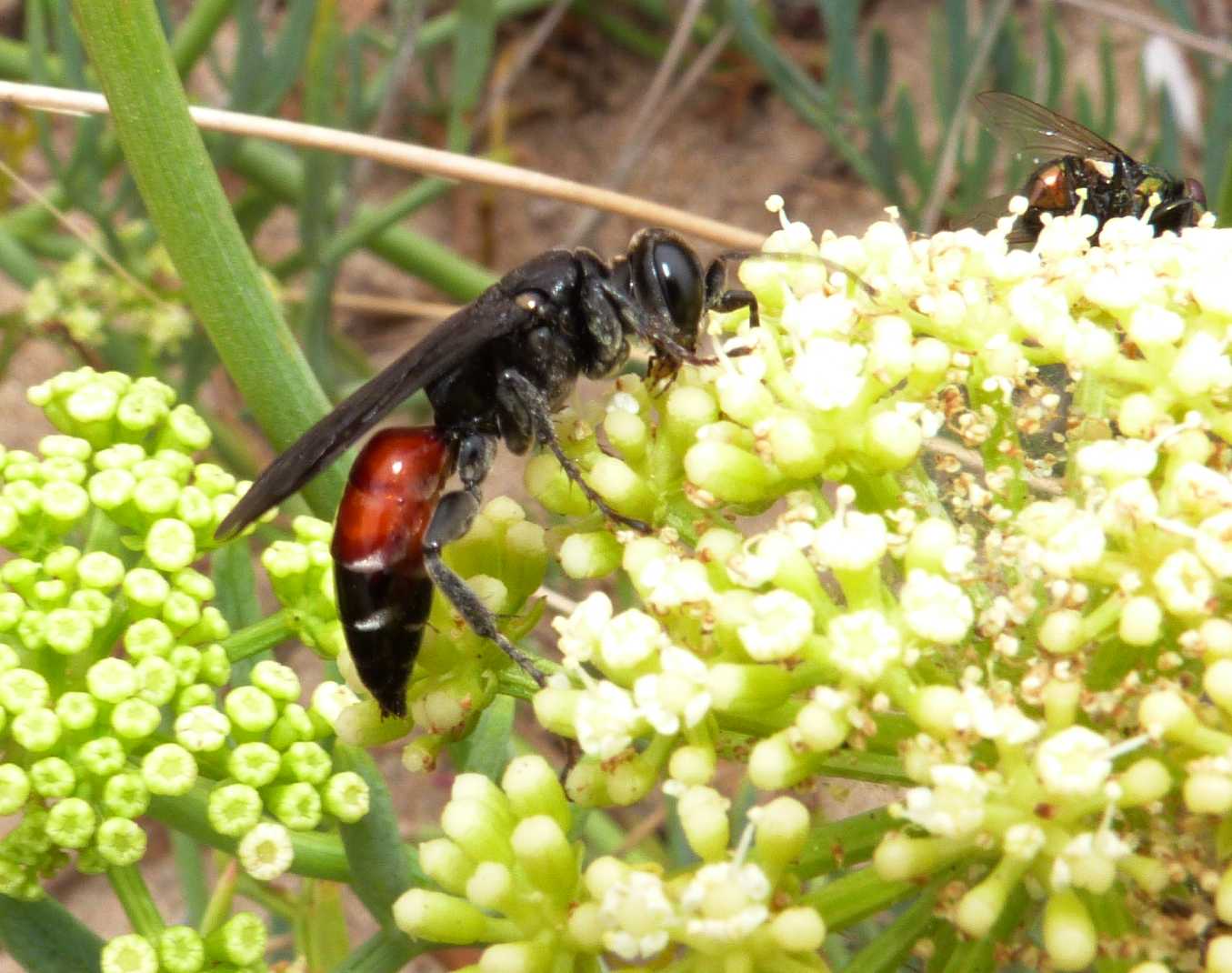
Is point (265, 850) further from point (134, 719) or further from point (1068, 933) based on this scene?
point (1068, 933)

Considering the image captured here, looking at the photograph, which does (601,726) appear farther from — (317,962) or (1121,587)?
(317,962)

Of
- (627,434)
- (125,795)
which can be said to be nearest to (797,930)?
(627,434)

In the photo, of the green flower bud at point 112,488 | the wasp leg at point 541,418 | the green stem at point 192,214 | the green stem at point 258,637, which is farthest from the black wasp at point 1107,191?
the green flower bud at point 112,488

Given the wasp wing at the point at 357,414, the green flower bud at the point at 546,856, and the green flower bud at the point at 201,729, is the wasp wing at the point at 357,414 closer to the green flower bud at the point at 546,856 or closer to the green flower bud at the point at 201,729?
the green flower bud at the point at 201,729

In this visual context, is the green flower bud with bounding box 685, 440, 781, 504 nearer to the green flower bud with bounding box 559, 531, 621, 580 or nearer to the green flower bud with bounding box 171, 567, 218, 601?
the green flower bud with bounding box 559, 531, 621, 580

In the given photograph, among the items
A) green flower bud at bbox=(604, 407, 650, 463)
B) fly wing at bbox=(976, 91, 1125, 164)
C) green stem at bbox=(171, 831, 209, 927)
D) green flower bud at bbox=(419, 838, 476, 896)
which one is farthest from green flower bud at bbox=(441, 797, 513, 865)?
fly wing at bbox=(976, 91, 1125, 164)

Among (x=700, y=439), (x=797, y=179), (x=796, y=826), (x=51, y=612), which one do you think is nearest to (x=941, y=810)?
(x=796, y=826)
